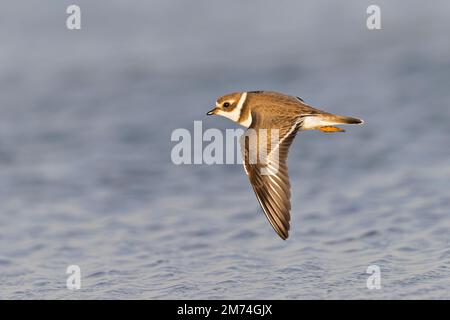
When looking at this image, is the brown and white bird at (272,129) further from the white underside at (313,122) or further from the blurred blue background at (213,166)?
the blurred blue background at (213,166)

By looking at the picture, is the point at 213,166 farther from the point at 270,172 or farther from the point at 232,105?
the point at 270,172

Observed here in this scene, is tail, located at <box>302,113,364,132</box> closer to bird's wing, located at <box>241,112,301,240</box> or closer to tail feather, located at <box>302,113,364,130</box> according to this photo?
tail feather, located at <box>302,113,364,130</box>

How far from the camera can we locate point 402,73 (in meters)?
14.0

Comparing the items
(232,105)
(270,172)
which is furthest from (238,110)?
(270,172)

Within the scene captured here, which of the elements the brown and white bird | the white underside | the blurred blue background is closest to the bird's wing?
the brown and white bird

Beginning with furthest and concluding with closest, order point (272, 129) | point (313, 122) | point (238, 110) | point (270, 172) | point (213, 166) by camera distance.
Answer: point (213, 166), point (238, 110), point (313, 122), point (272, 129), point (270, 172)

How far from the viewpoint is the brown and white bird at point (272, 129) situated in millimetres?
7859

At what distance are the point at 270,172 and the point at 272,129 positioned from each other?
1.68 ft

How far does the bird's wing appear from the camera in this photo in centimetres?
784

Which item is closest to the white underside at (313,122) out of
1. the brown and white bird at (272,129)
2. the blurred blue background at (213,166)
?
the brown and white bird at (272,129)

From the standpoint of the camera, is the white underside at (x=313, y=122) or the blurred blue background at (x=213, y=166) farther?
the blurred blue background at (x=213, y=166)

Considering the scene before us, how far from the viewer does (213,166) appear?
11.8 m
